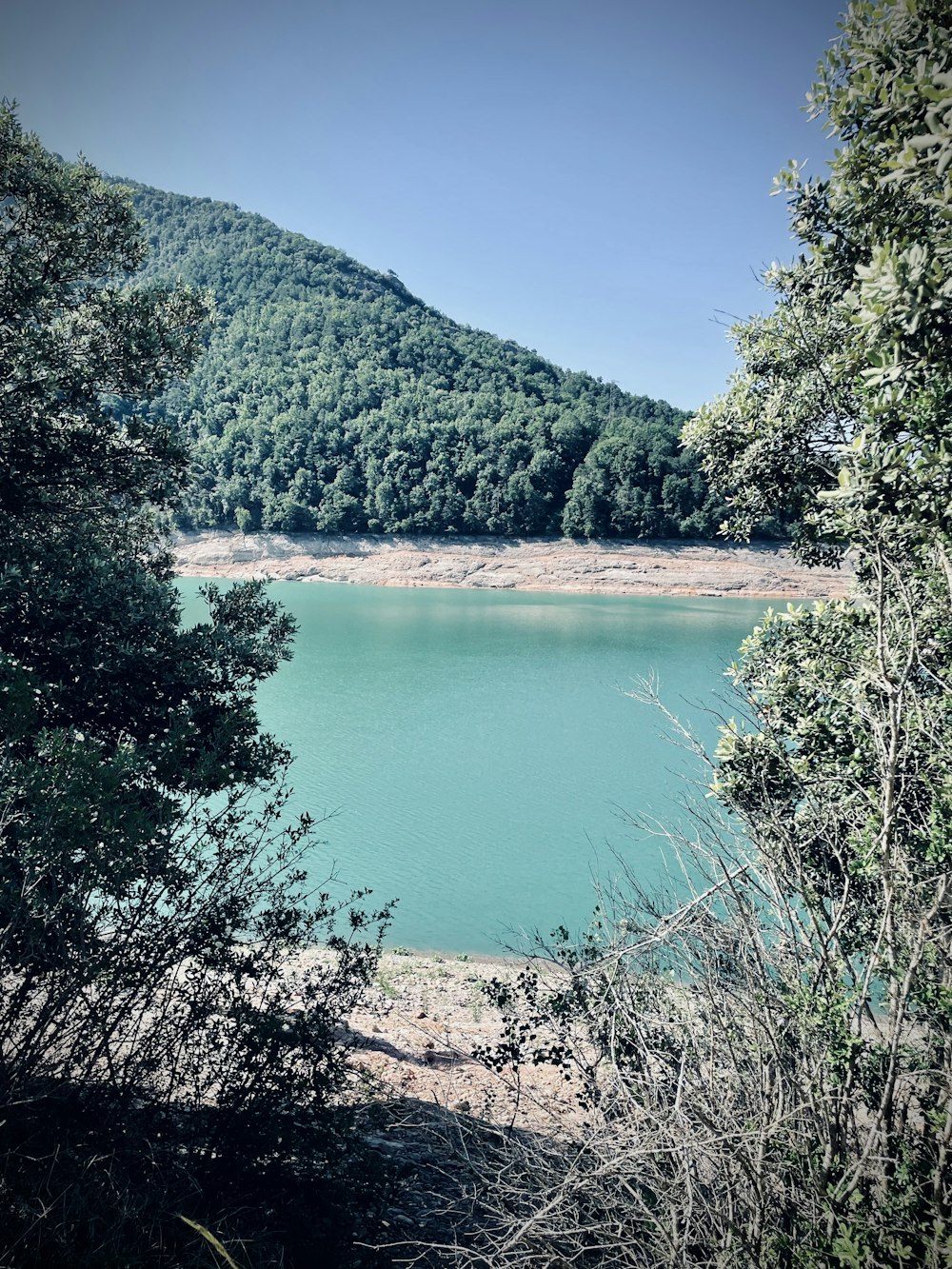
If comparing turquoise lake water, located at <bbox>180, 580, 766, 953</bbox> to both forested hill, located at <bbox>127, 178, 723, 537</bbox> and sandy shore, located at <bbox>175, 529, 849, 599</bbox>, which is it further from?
forested hill, located at <bbox>127, 178, 723, 537</bbox>

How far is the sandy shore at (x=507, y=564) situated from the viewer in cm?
4616

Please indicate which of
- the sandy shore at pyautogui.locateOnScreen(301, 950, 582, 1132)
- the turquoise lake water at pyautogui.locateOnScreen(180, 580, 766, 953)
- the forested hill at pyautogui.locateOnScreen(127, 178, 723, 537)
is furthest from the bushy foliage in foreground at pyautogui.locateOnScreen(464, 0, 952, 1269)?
the forested hill at pyautogui.locateOnScreen(127, 178, 723, 537)

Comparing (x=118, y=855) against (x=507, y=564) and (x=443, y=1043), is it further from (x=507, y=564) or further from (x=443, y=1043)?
(x=507, y=564)

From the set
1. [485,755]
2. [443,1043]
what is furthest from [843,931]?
[485,755]

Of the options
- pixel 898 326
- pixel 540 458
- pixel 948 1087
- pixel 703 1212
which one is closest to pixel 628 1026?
pixel 703 1212

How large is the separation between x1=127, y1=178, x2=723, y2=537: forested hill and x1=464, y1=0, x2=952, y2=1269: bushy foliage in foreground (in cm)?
3812

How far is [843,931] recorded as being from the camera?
411 centimetres

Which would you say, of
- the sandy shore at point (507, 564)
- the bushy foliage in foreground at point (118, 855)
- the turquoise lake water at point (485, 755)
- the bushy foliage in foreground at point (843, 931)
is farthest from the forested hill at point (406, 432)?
the bushy foliage in foreground at point (843, 931)

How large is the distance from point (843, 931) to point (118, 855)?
370 cm

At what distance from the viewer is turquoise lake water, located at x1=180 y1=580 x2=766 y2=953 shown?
1053 centimetres

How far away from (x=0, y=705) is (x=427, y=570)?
48.1 m

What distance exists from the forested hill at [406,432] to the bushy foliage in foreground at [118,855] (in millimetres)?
34797

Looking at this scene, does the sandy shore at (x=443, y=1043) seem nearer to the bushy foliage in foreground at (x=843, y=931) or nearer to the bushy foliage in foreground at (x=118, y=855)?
the bushy foliage in foreground at (x=118, y=855)

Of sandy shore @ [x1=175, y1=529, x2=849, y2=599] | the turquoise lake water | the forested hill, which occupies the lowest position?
the turquoise lake water
